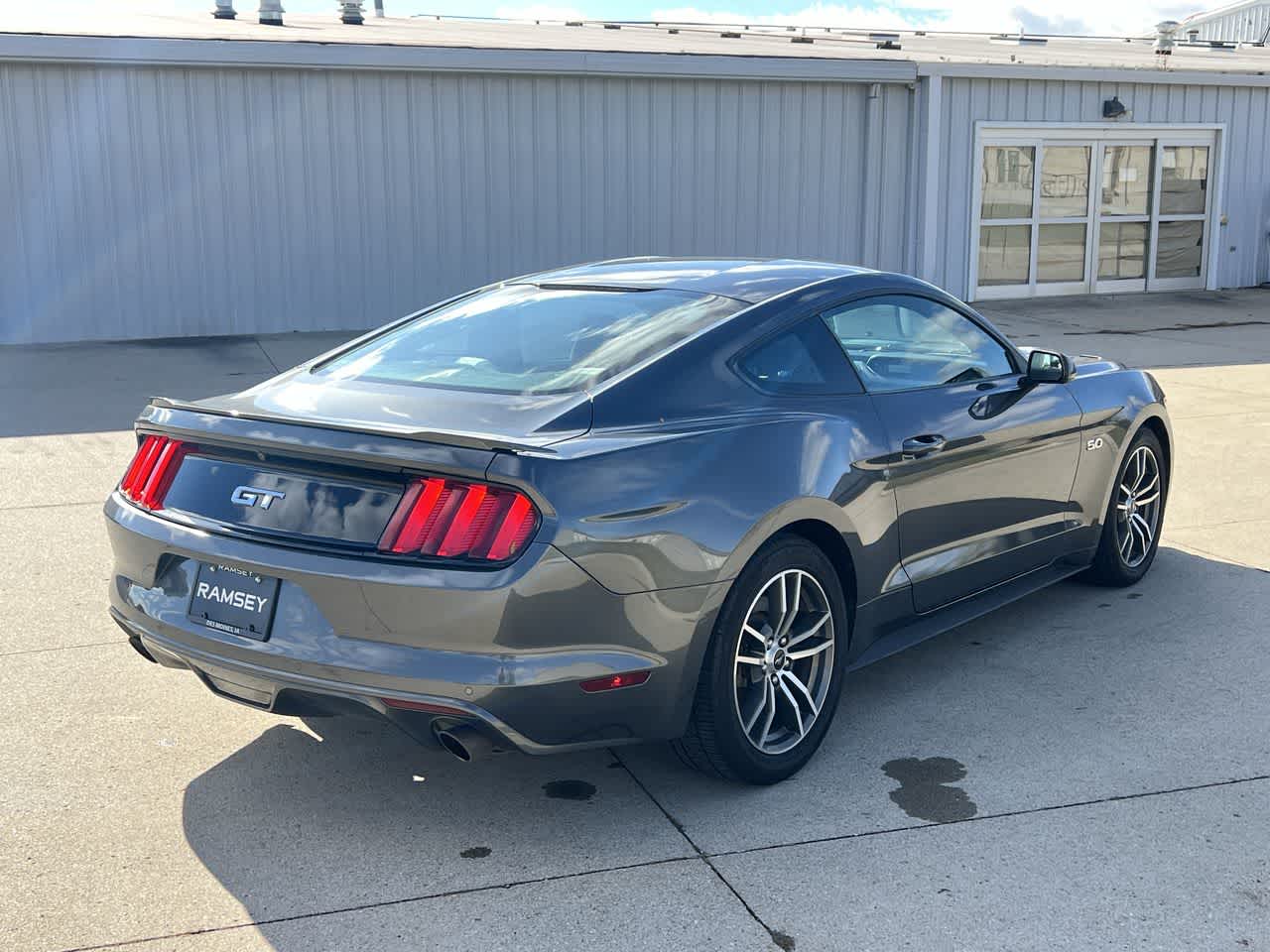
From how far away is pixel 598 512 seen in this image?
326 centimetres

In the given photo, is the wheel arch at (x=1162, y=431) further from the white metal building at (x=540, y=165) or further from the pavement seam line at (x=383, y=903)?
the white metal building at (x=540, y=165)

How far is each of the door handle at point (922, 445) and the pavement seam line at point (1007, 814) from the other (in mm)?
1163

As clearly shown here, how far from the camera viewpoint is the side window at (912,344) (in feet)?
14.3

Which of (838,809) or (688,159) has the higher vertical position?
(688,159)

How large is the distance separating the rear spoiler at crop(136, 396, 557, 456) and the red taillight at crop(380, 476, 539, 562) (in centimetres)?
10

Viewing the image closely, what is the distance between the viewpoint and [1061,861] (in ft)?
11.0

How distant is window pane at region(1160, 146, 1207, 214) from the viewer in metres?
18.6

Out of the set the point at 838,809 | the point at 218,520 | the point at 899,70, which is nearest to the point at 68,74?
the point at 899,70

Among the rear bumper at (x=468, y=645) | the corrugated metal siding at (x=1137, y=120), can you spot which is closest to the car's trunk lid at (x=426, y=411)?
the rear bumper at (x=468, y=645)

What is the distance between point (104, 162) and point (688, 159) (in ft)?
21.4

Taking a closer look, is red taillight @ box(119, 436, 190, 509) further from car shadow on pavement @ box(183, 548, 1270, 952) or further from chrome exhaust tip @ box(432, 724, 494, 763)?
chrome exhaust tip @ box(432, 724, 494, 763)

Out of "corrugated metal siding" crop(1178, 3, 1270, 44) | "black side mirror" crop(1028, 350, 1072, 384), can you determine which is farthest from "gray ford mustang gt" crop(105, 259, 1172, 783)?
"corrugated metal siding" crop(1178, 3, 1270, 44)

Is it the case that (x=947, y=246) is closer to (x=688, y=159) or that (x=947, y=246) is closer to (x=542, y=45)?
(x=688, y=159)

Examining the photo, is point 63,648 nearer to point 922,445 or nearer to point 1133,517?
point 922,445
